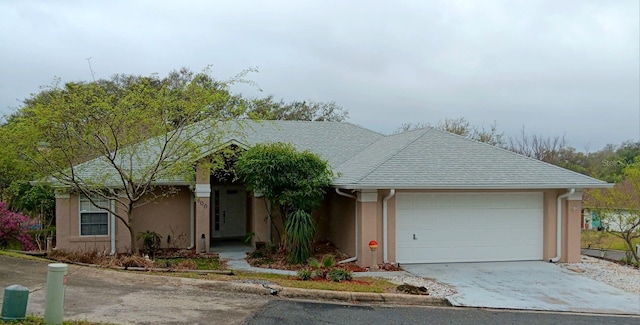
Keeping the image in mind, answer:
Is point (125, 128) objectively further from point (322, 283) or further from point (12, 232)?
point (322, 283)

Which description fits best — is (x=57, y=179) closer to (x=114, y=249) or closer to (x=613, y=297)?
(x=114, y=249)

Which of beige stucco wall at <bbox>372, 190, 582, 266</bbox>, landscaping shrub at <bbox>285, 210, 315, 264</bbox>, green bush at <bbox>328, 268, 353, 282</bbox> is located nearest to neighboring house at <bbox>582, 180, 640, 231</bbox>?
beige stucco wall at <bbox>372, 190, 582, 266</bbox>

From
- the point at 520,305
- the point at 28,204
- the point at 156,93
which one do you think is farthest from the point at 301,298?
the point at 28,204

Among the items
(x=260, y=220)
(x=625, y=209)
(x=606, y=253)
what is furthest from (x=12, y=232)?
(x=606, y=253)

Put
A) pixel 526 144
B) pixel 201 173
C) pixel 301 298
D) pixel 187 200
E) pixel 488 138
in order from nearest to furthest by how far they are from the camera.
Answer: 1. pixel 301 298
2. pixel 201 173
3. pixel 187 200
4. pixel 488 138
5. pixel 526 144

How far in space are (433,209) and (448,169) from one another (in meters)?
1.20

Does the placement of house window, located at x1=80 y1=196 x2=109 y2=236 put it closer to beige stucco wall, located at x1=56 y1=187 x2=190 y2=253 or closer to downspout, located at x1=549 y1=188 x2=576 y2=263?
beige stucco wall, located at x1=56 y1=187 x2=190 y2=253

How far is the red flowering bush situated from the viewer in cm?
1517

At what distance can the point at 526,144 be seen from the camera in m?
43.0

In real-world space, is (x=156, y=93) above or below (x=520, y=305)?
above

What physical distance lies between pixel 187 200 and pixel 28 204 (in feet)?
19.0

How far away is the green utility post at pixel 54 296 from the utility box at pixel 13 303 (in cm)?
37

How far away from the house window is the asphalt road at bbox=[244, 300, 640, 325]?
8.85 m

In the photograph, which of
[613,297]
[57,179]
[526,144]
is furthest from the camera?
[526,144]
